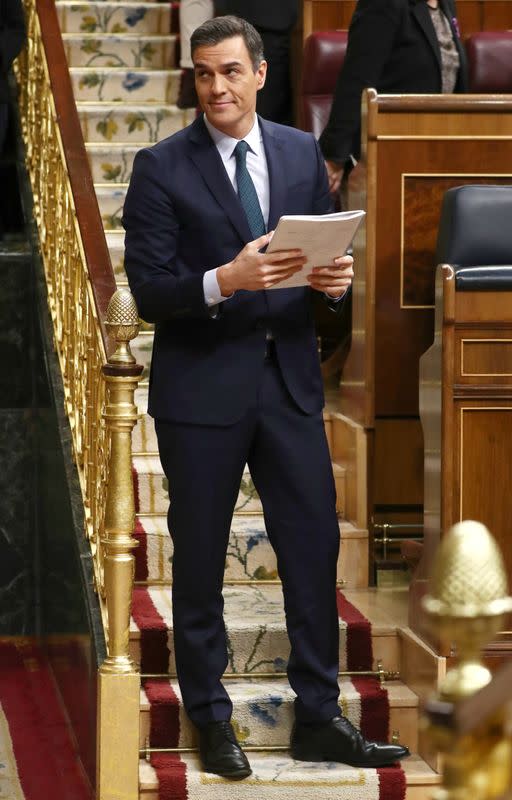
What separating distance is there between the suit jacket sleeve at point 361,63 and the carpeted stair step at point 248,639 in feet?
4.98

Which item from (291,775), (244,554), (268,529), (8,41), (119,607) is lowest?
(291,775)

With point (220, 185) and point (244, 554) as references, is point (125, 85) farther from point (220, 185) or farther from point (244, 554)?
point (220, 185)

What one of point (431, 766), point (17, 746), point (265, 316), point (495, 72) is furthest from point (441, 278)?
point (495, 72)

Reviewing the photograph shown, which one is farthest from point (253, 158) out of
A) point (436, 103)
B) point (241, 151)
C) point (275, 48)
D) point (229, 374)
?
point (275, 48)

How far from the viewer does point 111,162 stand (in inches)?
222

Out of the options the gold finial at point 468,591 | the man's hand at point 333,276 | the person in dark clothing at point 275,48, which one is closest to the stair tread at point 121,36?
the person in dark clothing at point 275,48

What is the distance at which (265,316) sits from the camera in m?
3.22

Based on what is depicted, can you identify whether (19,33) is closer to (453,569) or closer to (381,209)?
(381,209)

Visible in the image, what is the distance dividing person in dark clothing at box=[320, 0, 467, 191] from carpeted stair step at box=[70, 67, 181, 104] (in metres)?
1.58

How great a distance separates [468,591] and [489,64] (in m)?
4.26

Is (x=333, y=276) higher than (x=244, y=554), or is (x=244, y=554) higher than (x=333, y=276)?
(x=333, y=276)

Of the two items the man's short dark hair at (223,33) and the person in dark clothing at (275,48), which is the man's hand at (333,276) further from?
the person in dark clothing at (275,48)

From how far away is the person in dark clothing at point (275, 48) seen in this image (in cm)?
595

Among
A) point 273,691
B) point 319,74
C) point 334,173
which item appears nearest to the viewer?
point 273,691
